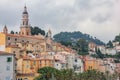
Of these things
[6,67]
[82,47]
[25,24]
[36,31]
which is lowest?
[6,67]

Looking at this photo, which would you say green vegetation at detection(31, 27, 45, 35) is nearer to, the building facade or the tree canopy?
the tree canopy

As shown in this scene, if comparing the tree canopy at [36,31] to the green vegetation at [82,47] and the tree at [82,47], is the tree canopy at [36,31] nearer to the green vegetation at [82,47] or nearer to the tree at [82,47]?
the green vegetation at [82,47]

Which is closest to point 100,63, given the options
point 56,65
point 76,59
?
point 76,59

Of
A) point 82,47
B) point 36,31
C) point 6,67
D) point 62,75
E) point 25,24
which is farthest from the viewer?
point 82,47

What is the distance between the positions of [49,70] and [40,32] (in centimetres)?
5743

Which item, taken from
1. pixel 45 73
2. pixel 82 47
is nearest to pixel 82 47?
pixel 82 47

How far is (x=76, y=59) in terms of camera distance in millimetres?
89375

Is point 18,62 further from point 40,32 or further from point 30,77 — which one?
point 40,32

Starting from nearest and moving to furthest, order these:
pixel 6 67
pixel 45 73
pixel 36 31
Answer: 1. pixel 6 67
2. pixel 45 73
3. pixel 36 31

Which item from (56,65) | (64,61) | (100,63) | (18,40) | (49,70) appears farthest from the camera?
(100,63)

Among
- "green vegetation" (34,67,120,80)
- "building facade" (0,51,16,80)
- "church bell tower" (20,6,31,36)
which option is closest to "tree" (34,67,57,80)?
"green vegetation" (34,67,120,80)

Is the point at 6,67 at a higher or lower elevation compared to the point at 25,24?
lower

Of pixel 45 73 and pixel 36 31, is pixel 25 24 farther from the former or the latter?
pixel 45 73

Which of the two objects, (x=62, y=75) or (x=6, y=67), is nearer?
(x=6, y=67)
